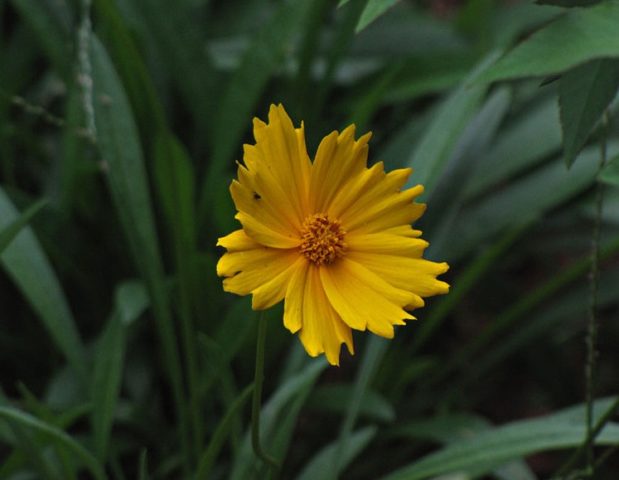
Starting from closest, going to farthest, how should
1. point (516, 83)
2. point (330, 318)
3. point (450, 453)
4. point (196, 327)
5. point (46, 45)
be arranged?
1. point (330, 318)
2. point (450, 453)
3. point (196, 327)
4. point (46, 45)
5. point (516, 83)

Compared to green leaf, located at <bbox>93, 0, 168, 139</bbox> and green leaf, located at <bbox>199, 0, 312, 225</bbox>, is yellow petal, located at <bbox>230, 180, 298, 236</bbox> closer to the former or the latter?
green leaf, located at <bbox>93, 0, 168, 139</bbox>

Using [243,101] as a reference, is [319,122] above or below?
above

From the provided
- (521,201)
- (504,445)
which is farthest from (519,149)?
(504,445)

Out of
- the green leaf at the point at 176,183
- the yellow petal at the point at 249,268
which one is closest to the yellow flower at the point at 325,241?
the yellow petal at the point at 249,268

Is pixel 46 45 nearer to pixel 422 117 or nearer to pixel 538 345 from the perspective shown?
pixel 422 117

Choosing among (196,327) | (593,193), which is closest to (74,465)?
(196,327)

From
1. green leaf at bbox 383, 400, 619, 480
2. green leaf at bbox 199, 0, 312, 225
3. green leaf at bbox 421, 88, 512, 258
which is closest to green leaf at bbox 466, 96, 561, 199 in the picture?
green leaf at bbox 421, 88, 512, 258
